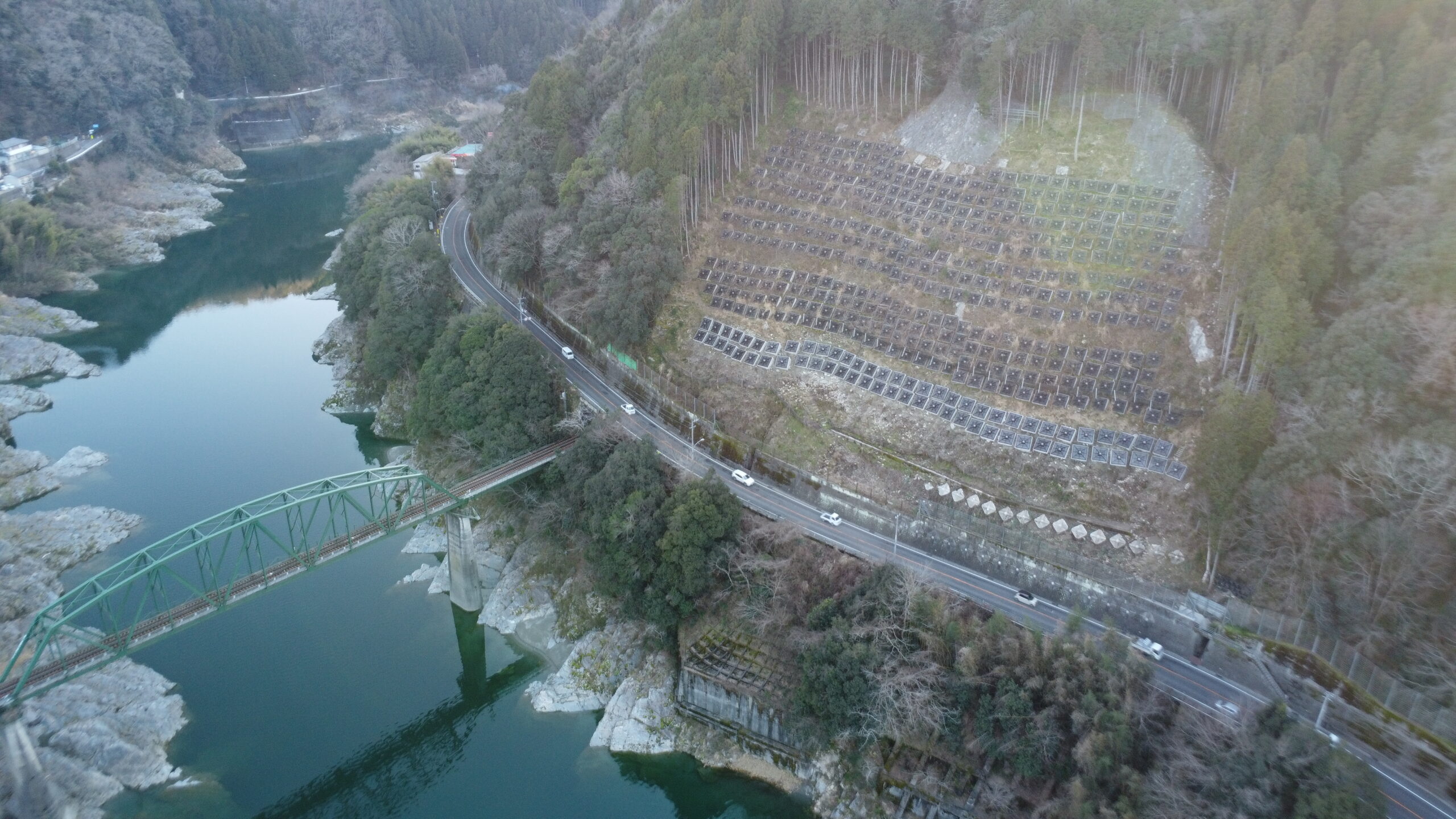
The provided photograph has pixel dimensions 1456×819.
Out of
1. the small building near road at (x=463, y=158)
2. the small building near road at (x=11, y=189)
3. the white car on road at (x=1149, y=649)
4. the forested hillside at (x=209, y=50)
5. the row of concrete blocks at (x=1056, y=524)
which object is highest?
the forested hillside at (x=209, y=50)

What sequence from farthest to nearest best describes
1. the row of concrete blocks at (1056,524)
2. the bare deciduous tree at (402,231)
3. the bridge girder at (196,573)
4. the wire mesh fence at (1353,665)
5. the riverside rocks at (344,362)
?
1. the bare deciduous tree at (402,231)
2. the riverside rocks at (344,362)
3. the row of concrete blocks at (1056,524)
4. the bridge girder at (196,573)
5. the wire mesh fence at (1353,665)

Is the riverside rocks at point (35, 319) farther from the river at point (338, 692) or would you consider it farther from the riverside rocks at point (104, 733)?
the riverside rocks at point (104, 733)

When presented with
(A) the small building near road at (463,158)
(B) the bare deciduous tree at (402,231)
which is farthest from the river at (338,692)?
(A) the small building near road at (463,158)

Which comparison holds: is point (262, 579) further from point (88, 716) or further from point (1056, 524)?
point (1056, 524)

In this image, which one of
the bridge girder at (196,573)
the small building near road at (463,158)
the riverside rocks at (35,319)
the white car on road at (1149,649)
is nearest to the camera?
the bridge girder at (196,573)

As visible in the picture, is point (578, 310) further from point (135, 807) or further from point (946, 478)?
point (135, 807)

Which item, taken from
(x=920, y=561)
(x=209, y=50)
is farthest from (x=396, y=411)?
(x=209, y=50)

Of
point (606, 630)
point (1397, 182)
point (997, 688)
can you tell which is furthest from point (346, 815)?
point (1397, 182)
